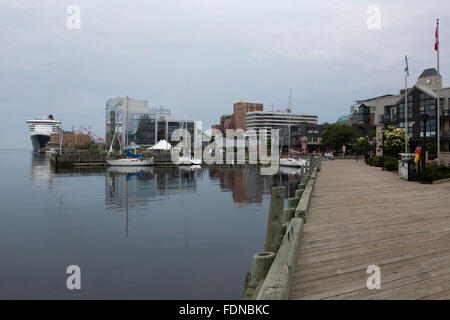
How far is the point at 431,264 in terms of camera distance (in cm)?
677

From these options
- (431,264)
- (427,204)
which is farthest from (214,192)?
(431,264)

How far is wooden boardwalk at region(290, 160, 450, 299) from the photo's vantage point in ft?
18.6

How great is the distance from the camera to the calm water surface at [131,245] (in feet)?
33.0

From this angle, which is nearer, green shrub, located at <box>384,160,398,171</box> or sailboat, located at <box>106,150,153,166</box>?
green shrub, located at <box>384,160,398,171</box>

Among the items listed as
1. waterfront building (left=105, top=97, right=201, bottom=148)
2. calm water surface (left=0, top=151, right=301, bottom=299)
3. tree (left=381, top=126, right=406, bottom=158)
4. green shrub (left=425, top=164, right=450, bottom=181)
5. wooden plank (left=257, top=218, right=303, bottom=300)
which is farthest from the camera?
waterfront building (left=105, top=97, right=201, bottom=148)

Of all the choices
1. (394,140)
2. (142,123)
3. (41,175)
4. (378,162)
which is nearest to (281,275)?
(378,162)

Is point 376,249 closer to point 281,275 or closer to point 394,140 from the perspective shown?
point 281,275

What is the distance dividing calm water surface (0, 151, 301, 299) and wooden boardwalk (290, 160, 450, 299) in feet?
9.89

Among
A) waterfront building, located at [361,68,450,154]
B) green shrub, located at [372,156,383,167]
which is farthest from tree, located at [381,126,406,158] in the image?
waterfront building, located at [361,68,450,154]

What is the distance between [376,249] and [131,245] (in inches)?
393

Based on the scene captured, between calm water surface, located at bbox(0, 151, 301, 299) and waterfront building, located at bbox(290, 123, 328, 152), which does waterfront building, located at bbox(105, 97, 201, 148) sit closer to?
waterfront building, located at bbox(290, 123, 328, 152)

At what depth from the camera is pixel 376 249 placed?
7891mm
